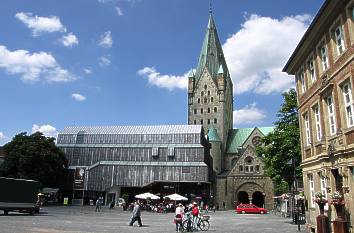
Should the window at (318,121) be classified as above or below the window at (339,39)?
below

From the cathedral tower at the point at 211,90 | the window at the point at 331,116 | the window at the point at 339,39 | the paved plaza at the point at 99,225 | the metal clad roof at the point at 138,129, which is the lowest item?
the paved plaza at the point at 99,225

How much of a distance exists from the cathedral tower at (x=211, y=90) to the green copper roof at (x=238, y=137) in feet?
6.18

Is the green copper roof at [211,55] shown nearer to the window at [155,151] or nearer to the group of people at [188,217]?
the window at [155,151]

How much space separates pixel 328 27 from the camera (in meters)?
17.4

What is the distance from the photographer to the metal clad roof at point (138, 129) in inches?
3120

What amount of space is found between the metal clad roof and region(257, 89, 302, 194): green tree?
43368mm

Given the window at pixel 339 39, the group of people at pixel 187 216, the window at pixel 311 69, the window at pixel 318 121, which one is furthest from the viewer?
the group of people at pixel 187 216

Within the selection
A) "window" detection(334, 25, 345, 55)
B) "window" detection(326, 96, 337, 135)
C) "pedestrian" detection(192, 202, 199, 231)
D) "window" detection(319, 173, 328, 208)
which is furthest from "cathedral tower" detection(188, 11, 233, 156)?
"window" detection(334, 25, 345, 55)

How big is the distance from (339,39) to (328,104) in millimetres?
3306

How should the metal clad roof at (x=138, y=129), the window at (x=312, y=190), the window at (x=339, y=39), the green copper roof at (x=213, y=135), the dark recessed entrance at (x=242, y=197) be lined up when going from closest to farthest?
the window at (x=339, y=39) → the window at (x=312, y=190) → the dark recessed entrance at (x=242, y=197) → the metal clad roof at (x=138, y=129) → the green copper roof at (x=213, y=135)

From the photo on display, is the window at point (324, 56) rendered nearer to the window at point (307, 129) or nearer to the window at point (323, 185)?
the window at point (307, 129)

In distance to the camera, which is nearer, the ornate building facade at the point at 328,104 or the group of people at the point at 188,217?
the ornate building facade at the point at 328,104

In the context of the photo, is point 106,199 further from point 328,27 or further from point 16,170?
point 328,27

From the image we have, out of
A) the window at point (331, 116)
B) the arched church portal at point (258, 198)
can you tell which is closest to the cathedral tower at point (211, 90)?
the arched church portal at point (258, 198)
